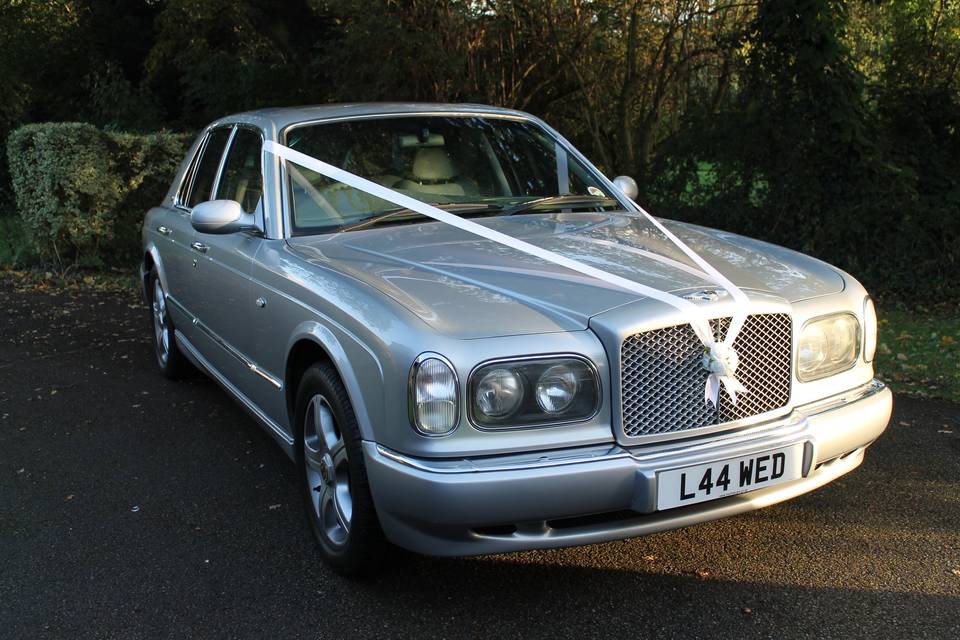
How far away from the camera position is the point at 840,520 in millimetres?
3859

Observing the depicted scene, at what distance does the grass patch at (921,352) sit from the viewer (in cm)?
593

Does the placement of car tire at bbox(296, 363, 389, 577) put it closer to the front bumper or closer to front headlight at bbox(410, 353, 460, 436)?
the front bumper

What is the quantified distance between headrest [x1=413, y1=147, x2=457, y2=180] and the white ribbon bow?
1.87m

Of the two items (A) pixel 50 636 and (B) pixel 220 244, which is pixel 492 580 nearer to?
(A) pixel 50 636

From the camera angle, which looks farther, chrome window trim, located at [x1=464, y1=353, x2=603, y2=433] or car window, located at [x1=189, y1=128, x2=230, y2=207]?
car window, located at [x1=189, y1=128, x2=230, y2=207]

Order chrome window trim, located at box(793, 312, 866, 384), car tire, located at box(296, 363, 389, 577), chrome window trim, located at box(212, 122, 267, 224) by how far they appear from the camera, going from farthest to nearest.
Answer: chrome window trim, located at box(212, 122, 267, 224)
chrome window trim, located at box(793, 312, 866, 384)
car tire, located at box(296, 363, 389, 577)

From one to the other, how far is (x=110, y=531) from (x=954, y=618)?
126 inches

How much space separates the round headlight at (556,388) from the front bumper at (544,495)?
0.47 feet

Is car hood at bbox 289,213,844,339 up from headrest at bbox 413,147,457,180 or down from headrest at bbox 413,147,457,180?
down

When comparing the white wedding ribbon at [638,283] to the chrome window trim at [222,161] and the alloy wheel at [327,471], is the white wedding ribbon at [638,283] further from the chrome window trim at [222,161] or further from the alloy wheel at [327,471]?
the alloy wheel at [327,471]

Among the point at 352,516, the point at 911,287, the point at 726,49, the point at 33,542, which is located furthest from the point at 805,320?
the point at 726,49

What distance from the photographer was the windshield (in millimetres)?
4203

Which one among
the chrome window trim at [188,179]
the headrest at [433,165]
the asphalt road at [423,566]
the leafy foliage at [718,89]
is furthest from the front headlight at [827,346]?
the leafy foliage at [718,89]

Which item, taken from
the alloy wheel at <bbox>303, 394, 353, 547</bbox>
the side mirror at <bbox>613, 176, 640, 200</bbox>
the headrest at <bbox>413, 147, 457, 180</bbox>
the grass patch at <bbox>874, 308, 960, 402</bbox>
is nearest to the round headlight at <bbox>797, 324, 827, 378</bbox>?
the alloy wheel at <bbox>303, 394, 353, 547</bbox>
